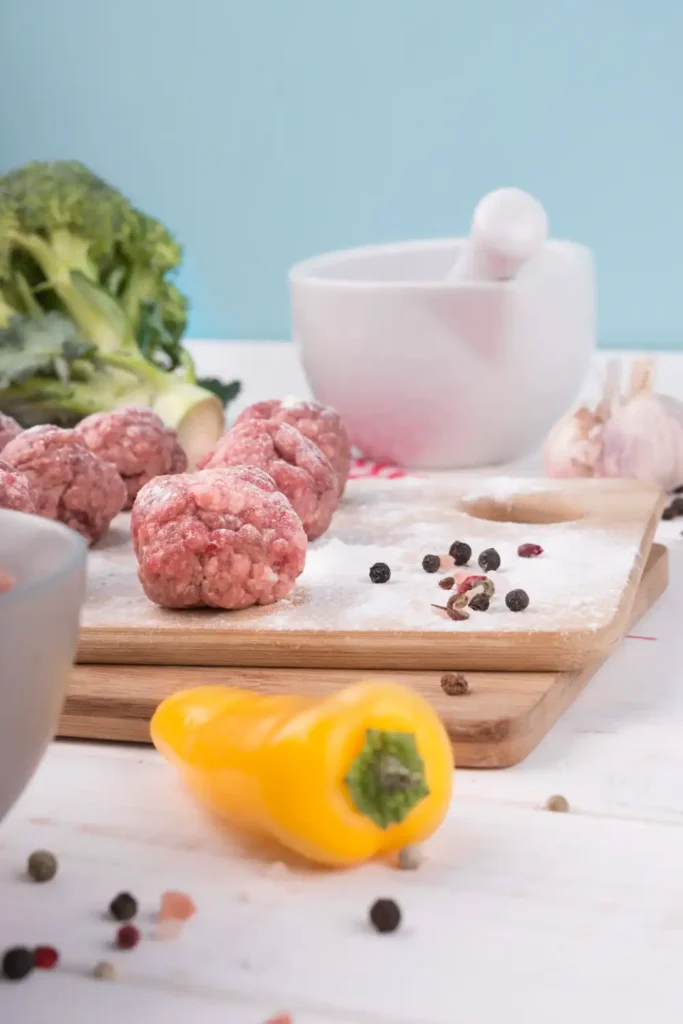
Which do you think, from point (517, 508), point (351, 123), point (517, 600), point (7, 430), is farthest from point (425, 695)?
point (351, 123)

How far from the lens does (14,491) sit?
1.37 meters

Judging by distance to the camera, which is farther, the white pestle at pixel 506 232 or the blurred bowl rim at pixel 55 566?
the white pestle at pixel 506 232

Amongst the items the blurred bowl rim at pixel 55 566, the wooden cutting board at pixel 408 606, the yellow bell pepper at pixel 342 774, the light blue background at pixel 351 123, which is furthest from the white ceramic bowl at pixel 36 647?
the light blue background at pixel 351 123

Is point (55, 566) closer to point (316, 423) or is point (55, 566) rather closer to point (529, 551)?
point (529, 551)

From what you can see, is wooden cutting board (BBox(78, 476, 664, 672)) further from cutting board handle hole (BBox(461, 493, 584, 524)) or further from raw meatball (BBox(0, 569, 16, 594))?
raw meatball (BBox(0, 569, 16, 594))

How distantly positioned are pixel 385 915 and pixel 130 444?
1.03 meters

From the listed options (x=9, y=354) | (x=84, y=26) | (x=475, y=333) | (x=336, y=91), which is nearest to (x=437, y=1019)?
(x=475, y=333)

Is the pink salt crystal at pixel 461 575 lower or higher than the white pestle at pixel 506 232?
lower

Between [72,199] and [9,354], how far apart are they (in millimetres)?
311

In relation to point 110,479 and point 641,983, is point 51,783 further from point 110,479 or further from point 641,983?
point 110,479

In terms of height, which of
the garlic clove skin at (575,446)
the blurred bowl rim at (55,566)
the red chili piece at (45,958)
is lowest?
the garlic clove skin at (575,446)

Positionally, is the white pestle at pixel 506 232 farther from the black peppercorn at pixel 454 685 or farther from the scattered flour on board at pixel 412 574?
the black peppercorn at pixel 454 685

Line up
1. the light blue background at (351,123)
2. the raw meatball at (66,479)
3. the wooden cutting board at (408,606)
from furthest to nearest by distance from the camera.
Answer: the light blue background at (351,123)
the raw meatball at (66,479)
the wooden cutting board at (408,606)

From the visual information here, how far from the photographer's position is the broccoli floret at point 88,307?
2219 mm
